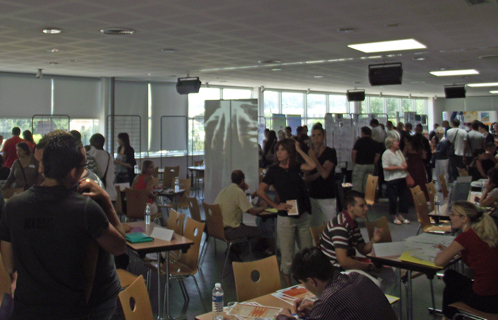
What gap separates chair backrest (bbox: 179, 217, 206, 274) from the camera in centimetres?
435

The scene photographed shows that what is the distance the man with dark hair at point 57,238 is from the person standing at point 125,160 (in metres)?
6.82

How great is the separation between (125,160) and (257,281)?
21.4 feet

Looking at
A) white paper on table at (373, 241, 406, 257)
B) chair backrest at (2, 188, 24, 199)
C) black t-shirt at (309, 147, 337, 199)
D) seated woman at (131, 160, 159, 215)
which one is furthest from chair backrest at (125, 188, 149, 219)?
white paper on table at (373, 241, 406, 257)

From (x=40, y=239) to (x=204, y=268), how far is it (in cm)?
395

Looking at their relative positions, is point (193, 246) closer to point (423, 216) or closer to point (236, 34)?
point (423, 216)

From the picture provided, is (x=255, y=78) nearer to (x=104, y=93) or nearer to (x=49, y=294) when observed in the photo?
(x=104, y=93)

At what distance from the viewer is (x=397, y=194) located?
8.77 m

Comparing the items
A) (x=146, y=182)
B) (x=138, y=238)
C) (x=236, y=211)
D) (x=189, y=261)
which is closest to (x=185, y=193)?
(x=146, y=182)

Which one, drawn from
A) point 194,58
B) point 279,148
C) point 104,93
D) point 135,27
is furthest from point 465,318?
point 104,93

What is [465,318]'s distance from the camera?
3398 mm

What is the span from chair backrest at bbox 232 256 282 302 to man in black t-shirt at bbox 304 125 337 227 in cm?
229

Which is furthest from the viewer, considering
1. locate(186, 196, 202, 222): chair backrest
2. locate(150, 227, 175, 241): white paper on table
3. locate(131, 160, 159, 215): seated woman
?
locate(131, 160, 159, 215): seated woman

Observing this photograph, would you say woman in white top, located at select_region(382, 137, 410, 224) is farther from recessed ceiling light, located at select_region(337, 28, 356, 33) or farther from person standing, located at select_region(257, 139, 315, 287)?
person standing, located at select_region(257, 139, 315, 287)

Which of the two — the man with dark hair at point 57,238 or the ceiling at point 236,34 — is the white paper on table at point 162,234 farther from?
the ceiling at point 236,34
